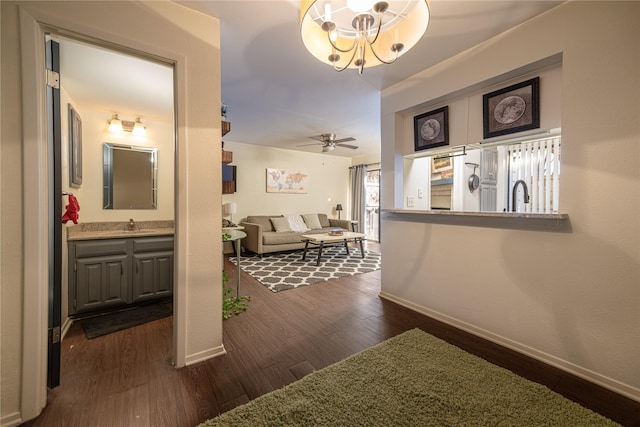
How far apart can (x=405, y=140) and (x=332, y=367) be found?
2.39m

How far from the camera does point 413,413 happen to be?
50.9 inches

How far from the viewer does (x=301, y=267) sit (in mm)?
4309

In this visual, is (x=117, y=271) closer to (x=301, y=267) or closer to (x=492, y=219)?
(x=301, y=267)

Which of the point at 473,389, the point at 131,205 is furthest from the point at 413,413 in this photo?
the point at 131,205

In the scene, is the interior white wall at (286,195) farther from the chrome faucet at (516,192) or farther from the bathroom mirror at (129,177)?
the chrome faucet at (516,192)

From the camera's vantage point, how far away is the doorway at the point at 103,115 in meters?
2.06

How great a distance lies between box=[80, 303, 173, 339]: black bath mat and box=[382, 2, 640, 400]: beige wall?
2951mm

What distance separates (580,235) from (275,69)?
278cm

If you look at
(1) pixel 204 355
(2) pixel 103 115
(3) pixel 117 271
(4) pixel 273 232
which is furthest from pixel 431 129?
(4) pixel 273 232

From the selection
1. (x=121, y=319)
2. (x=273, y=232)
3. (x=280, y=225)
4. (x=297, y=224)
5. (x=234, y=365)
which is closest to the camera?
(x=234, y=365)

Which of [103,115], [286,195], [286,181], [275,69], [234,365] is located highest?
[275,69]

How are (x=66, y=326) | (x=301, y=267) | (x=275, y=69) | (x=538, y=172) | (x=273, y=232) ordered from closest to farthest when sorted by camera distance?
1. (x=66, y=326)
2. (x=275, y=69)
3. (x=538, y=172)
4. (x=301, y=267)
5. (x=273, y=232)

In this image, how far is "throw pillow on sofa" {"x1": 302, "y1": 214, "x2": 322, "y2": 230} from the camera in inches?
252

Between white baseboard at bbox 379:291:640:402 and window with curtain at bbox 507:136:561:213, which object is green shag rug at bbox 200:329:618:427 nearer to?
white baseboard at bbox 379:291:640:402
